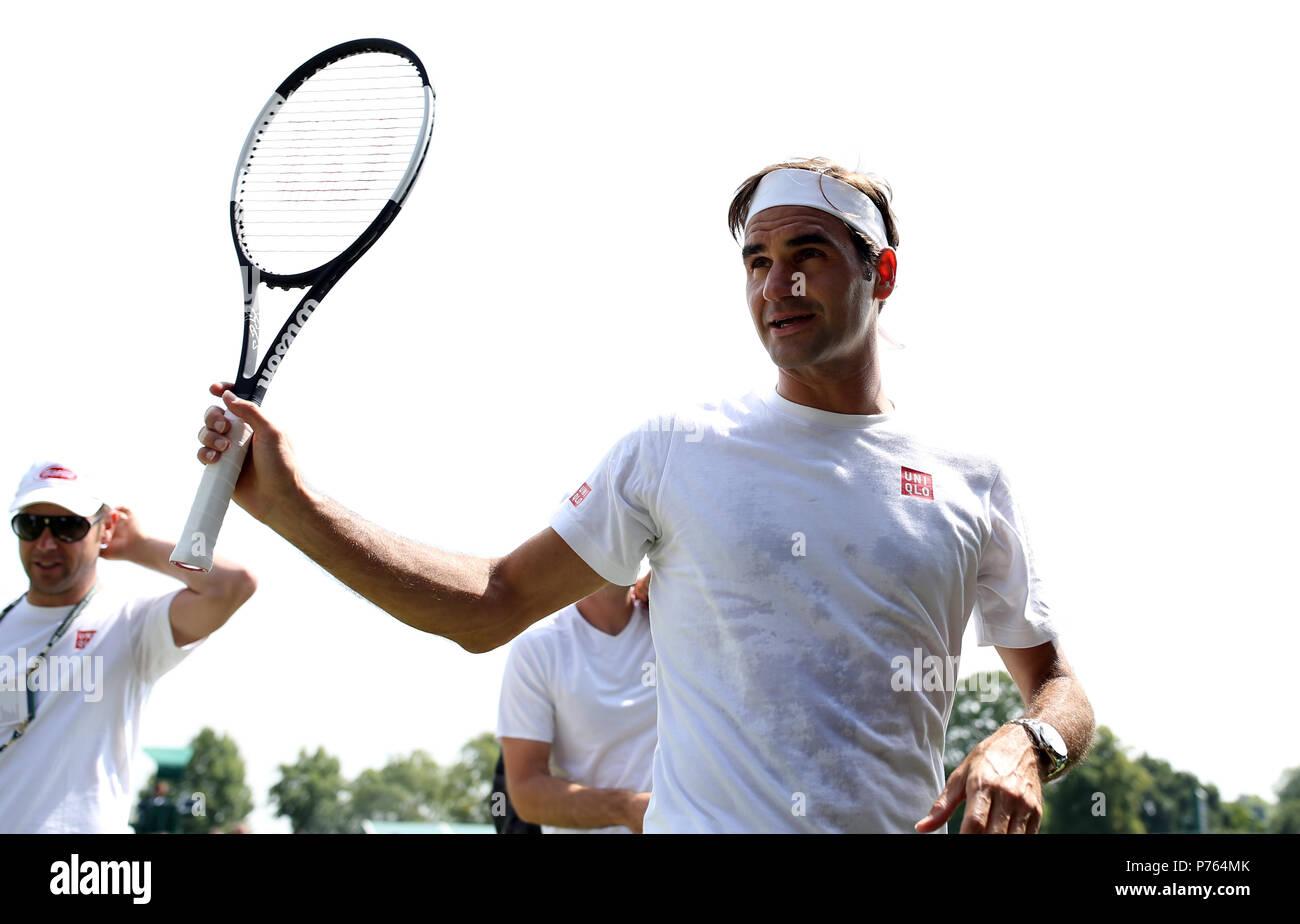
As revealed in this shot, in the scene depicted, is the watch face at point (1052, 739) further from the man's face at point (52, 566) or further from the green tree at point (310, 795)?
the green tree at point (310, 795)

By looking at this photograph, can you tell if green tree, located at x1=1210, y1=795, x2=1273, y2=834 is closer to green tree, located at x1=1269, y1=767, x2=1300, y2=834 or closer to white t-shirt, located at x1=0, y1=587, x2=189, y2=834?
green tree, located at x1=1269, y1=767, x2=1300, y2=834

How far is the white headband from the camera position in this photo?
147 inches

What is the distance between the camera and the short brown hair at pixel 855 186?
3.82 m

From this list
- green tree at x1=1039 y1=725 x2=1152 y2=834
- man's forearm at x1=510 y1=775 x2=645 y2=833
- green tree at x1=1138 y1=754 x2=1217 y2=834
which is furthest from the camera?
green tree at x1=1138 y1=754 x2=1217 y2=834

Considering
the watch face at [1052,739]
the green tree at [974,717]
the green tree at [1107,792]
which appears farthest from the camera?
the green tree at [1107,792]

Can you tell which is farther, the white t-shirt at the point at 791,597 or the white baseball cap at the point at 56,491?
the white baseball cap at the point at 56,491

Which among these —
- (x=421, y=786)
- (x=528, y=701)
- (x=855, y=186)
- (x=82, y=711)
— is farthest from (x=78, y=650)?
(x=421, y=786)

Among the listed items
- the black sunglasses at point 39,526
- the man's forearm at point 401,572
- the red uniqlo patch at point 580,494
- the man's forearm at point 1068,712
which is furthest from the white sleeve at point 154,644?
the man's forearm at point 1068,712

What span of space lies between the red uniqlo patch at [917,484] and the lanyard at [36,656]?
385cm

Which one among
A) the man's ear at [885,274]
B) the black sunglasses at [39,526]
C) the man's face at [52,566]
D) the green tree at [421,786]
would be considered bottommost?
the man's face at [52,566]

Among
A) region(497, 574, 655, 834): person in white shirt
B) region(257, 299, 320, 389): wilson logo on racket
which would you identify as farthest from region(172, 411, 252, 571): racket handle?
region(497, 574, 655, 834): person in white shirt

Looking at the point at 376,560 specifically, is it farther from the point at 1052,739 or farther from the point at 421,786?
the point at 421,786

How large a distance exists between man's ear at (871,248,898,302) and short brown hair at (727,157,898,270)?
0.04 m
